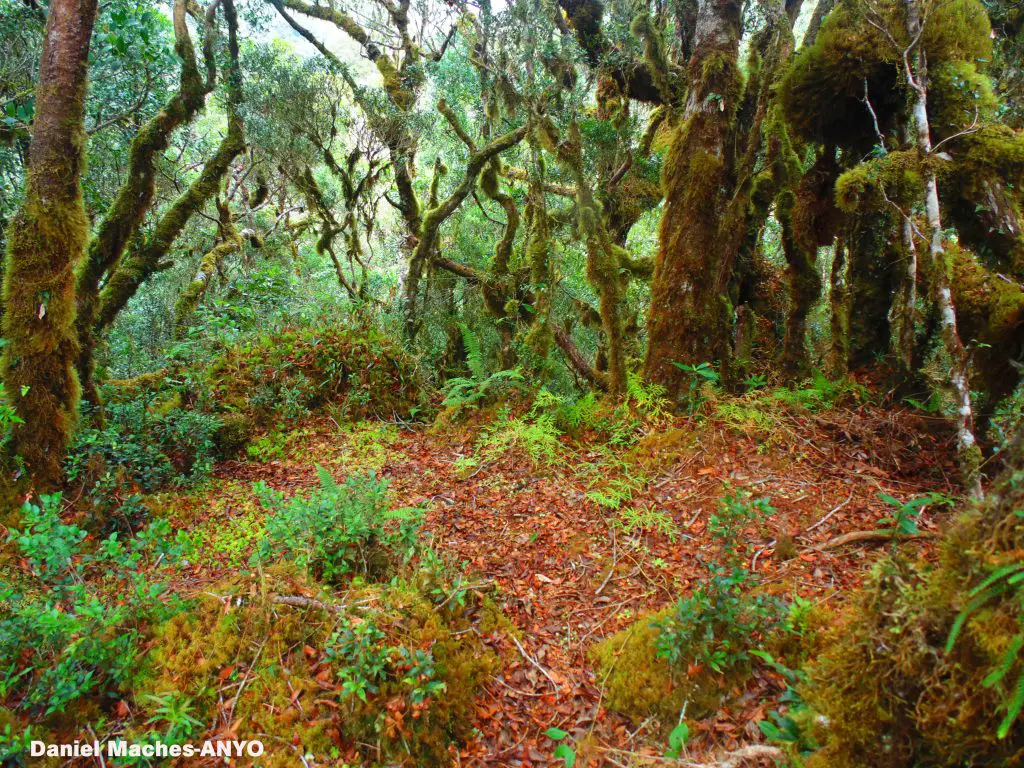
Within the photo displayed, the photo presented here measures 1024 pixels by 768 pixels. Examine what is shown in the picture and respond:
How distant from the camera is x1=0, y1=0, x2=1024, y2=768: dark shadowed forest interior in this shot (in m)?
2.71

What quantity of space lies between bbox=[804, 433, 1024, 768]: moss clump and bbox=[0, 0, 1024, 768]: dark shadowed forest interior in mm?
11

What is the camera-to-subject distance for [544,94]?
786cm

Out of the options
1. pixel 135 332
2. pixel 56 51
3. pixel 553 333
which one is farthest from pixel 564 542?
pixel 135 332

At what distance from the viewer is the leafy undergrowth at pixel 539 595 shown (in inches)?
109

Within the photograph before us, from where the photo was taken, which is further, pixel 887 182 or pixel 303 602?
pixel 887 182

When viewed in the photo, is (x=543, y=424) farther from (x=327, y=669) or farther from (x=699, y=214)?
(x=327, y=669)

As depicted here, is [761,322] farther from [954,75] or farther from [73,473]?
[73,473]

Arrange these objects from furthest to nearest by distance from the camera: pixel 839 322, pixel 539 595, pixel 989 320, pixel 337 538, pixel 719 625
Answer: pixel 839 322
pixel 989 320
pixel 539 595
pixel 337 538
pixel 719 625

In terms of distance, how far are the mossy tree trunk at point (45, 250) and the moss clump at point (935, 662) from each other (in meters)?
6.92

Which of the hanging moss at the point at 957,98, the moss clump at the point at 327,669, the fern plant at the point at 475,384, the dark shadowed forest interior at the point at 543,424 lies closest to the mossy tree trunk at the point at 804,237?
the dark shadowed forest interior at the point at 543,424

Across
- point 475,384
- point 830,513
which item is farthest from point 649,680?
point 475,384

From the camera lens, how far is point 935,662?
5.16 ft

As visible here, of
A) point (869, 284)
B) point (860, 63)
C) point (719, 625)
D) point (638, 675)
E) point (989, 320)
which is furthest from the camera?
point (869, 284)

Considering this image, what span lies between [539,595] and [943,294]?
4.10 meters
